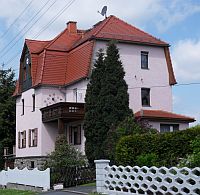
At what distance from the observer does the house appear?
117 feet

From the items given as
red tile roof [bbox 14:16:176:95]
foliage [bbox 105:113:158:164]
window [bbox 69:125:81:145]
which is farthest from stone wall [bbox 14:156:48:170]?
foliage [bbox 105:113:158:164]

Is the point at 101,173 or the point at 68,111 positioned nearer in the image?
the point at 101,173

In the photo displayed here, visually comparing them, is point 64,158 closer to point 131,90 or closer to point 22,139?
point 131,90

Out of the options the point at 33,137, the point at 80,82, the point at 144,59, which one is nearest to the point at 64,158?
the point at 80,82

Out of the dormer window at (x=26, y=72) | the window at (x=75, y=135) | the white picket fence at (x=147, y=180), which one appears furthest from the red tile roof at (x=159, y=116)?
the white picket fence at (x=147, y=180)

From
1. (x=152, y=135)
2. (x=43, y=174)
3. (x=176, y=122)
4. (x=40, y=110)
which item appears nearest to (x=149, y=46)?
(x=176, y=122)

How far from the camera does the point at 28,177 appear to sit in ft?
90.2

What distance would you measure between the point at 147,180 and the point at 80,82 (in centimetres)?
2193

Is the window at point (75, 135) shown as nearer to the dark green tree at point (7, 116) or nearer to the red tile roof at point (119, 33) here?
the red tile roof at point (119, 33)

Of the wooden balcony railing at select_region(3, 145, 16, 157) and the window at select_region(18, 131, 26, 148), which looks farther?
the wooden balcony railing at select_region(3, 145, 16, 157)

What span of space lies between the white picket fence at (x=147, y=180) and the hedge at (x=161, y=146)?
1.54 meters

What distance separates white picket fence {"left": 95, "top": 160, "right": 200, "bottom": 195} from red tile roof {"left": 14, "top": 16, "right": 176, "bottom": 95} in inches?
708

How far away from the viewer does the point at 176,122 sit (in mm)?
34906

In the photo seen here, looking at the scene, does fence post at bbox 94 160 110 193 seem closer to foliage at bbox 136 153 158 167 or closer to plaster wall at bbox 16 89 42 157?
foliage at bbox 136 153 158 167
